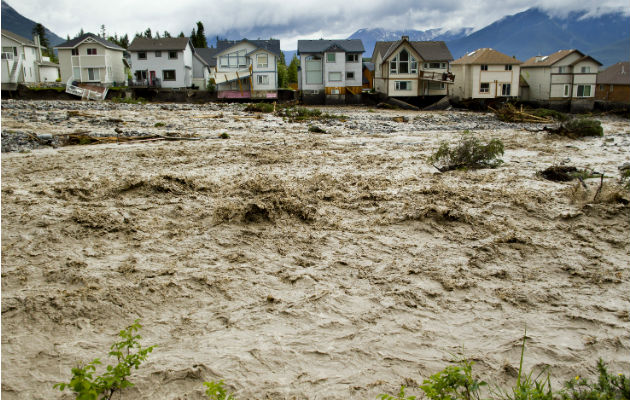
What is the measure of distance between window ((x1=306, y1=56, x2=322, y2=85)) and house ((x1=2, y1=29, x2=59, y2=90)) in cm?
3163

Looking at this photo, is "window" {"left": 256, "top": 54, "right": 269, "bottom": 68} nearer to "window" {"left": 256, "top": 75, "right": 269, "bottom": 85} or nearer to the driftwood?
"window" {"left": 256, "top": 75, "right": 269, "bottom": 85}

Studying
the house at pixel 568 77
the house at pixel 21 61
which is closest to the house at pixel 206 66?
the house at pixel 21 61

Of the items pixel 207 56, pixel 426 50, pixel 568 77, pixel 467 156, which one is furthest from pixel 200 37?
pixel 467 156

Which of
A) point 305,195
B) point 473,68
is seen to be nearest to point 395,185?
point 305,195

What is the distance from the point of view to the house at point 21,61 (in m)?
52.9

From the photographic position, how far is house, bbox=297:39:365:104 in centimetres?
4838

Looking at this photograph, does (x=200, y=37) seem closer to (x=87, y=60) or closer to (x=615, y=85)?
(x=87, y=60)

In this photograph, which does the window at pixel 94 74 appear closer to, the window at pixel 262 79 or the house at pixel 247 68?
the house at pixel 247 68

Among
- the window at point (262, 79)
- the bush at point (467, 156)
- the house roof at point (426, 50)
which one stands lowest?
the bush at point (467, 156)

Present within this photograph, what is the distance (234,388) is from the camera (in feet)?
11.8

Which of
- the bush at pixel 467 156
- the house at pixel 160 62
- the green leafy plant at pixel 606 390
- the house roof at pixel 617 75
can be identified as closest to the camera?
the green leafy plant at pixel 606 390

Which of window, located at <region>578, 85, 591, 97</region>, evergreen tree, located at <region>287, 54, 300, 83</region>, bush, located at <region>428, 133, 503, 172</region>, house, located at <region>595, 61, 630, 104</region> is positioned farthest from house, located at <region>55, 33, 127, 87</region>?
house, located at <region>595, 61, 630, 104</region>

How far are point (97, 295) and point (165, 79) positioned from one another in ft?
167

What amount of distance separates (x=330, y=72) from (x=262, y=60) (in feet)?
24.6
